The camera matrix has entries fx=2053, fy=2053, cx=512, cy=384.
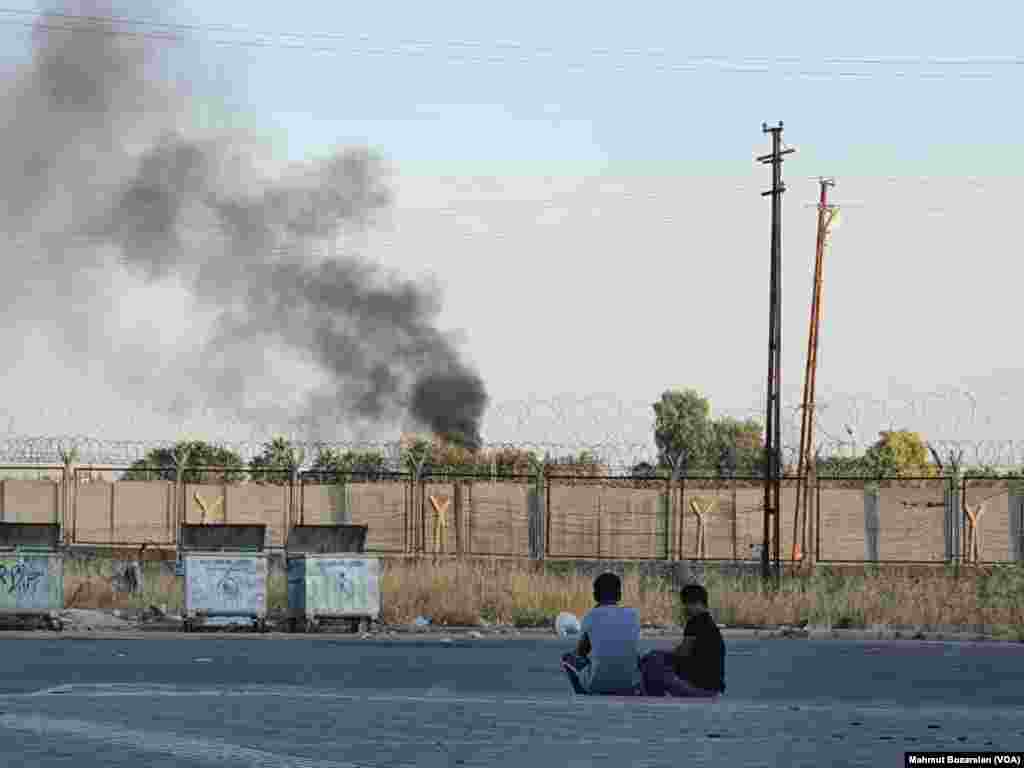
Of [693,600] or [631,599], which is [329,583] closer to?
[631,599]

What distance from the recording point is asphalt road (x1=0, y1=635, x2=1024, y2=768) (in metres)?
12.6

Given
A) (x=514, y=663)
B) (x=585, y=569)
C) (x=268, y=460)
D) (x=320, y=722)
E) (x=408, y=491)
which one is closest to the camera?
(x=320, y=722)

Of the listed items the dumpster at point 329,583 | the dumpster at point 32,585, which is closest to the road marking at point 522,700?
the dumpster at point 329,583

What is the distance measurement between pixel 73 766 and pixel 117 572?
27274 millimetres

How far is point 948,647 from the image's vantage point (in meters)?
30.2

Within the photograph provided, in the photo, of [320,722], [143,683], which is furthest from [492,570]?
[320,722]

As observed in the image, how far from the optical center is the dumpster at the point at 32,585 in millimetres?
32562

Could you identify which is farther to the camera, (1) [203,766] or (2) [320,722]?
(2) [320,722]

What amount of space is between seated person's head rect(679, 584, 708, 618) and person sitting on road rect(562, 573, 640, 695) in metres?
0.46

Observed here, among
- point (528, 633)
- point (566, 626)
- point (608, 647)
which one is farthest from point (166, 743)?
point (528, 633)

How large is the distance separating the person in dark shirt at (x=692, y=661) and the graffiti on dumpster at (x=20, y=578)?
57.6 ft

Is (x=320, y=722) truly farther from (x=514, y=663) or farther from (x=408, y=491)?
(x=408, y=491)

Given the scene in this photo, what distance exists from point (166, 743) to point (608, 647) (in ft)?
15.9

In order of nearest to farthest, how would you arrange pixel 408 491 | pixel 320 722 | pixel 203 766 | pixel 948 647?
pixel 203 766, pixel 320 722, pixel 948 647, pixel 408 491
